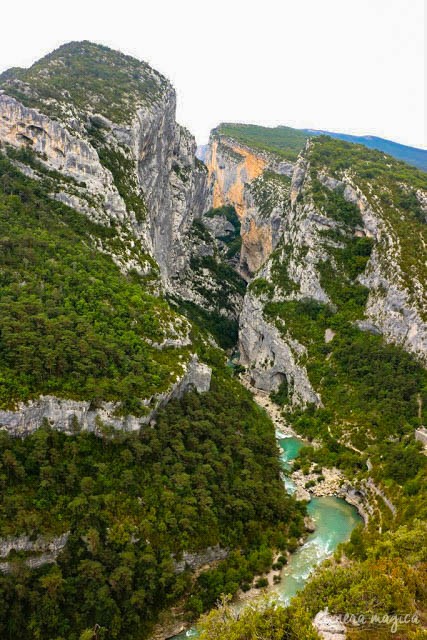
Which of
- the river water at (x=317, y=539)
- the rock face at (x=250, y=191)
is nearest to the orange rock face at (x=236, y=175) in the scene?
the rock face at (x=250, y=191)

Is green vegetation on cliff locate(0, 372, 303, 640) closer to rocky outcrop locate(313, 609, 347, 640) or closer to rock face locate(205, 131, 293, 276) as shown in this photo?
rocky outcrop locate(313, 609, 347, 640)

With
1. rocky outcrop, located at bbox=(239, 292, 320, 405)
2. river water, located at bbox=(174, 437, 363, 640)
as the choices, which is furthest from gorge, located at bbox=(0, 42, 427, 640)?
rocky outcrop, located at bbox=(239, 292, 320, 405)

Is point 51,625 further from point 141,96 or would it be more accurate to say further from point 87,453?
point 141,96

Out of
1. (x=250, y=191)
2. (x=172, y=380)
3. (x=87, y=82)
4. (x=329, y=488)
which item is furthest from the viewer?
(x=250, y=191)

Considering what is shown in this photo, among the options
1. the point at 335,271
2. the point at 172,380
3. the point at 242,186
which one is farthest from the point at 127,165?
the point at 242,186

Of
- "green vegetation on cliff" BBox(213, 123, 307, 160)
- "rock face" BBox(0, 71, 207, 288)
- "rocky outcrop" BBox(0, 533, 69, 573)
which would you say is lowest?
"rocky outcrop" BBox(0, 533, 69, 573)

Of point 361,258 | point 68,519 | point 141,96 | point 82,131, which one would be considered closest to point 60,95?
point 82,131

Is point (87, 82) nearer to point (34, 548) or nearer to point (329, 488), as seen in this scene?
point (329, 488)

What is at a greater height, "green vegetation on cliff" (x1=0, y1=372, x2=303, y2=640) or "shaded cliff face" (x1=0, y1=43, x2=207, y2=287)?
"shaded cliff face" (x1=0, y1=43, x2=207, y2=287)
